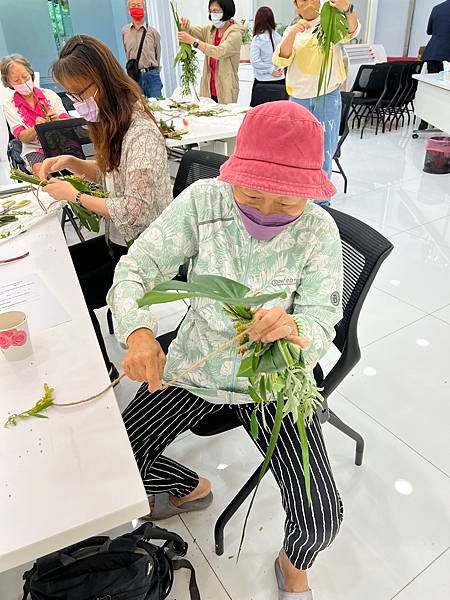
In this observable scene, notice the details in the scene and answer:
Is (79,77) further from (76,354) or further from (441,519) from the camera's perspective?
(441,519)

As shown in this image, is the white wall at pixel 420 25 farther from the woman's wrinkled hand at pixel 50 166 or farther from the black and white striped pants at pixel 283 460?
the black and white striped pants at pixel 283 460

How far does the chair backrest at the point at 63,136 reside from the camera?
2.49m

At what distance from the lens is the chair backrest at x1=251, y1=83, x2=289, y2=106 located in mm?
3669

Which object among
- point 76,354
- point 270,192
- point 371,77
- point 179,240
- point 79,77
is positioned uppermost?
point 79,77

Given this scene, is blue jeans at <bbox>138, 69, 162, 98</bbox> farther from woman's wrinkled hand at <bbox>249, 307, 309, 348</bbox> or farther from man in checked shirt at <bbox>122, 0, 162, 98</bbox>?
woman's wrinkled hand at <bbox>249, 307, 309, 348</bbox>

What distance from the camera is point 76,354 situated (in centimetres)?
101

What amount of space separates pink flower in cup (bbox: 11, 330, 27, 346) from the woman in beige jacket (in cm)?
383

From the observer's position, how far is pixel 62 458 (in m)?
0.78

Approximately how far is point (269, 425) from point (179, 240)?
516 millimetres

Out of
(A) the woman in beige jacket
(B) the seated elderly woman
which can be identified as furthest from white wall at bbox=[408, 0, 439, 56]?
(B) the seated elderly woman

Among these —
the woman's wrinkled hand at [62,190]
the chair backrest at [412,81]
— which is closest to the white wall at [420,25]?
the chair backrest at [412,81]

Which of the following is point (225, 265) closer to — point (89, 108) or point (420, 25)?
point (89, 108)

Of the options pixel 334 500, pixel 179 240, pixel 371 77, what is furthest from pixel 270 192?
pixel 371 77

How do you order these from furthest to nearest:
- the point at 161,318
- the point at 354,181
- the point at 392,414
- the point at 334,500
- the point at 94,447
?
the point at 354,181, the point at 161,318, the point at 392,414, the point at 334,500, the point at 94,447
